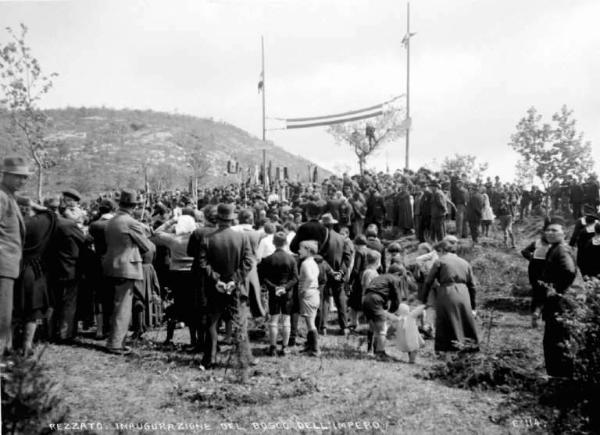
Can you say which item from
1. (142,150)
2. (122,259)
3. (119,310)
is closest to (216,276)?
(122,259)

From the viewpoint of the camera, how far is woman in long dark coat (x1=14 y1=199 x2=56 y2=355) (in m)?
6.12

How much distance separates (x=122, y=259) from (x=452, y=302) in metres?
4.29

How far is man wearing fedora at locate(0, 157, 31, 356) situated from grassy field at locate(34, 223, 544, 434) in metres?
1.03

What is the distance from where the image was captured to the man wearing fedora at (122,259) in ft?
22.9

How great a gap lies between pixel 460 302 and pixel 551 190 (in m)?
18.6

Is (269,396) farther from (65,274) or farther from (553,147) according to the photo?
(553,147)

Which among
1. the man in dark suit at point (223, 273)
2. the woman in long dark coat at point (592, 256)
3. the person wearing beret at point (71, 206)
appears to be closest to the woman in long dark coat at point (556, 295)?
the woman in long dark coat at point (592, 256)

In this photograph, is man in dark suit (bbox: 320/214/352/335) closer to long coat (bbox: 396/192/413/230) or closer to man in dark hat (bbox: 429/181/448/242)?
man in dark hat (bbox: 429/181/448/242)

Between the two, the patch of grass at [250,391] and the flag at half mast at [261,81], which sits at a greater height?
the flag at half mast at [261,81]

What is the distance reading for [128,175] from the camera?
54.5 metres

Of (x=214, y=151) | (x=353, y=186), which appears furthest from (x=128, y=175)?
(x=353, y=186)

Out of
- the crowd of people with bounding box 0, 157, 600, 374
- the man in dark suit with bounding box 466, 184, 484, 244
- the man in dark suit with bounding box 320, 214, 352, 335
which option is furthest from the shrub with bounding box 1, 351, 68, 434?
the man in dark suit with bounding box 466, 184, 484, 244

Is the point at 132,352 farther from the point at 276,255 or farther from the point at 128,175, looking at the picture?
the point at 128,175

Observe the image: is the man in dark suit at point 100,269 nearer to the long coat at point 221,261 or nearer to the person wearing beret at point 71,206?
the person wearing beret at point 71,206
